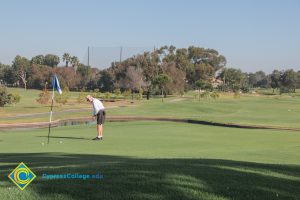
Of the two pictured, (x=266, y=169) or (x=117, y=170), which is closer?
(x=117, y=170)

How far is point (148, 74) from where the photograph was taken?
94.4 meters

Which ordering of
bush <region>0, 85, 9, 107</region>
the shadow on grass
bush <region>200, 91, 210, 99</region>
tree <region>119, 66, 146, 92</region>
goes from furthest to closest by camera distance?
tree <region>119, 66, 146, 92</region> → bush <region>200, 91, 210, 99</region> → bush <region>0, 85, 9, 107</region> → the shadow on grass

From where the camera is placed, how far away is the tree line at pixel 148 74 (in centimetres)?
9019

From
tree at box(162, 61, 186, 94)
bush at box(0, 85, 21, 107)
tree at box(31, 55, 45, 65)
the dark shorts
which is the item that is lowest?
bush at box(0, 85, 21, 107)

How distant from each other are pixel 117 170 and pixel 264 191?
2.32 meters

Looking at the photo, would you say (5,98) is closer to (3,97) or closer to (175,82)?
(3,97)

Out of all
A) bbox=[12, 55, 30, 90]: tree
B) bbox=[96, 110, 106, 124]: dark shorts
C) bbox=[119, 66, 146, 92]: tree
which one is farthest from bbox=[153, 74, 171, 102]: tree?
bbox=[12, 55, 30, 90]: tree

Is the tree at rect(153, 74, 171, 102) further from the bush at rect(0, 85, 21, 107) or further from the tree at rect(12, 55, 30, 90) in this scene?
the tree at rect(12, 55, 30, 90)

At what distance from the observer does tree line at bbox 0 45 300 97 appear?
90.2 m

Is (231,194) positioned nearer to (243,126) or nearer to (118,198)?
(118,198)

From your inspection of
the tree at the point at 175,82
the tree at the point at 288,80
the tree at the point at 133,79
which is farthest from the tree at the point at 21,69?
the tree at the point at 288,80

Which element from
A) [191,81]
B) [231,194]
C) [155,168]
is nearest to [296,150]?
[155,168]

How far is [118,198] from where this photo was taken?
5.24m

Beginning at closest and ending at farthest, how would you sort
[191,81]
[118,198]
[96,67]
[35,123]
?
[118,198]
[35,123]
[191,81]
[96,67]
